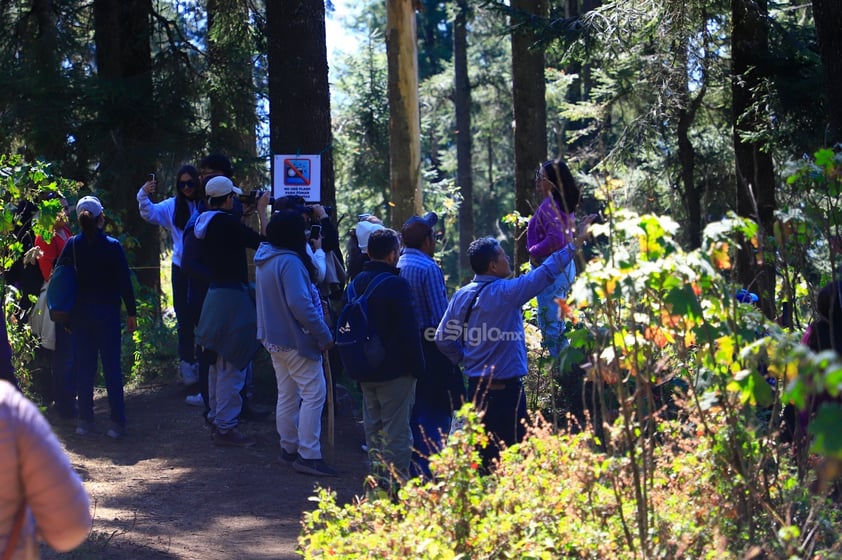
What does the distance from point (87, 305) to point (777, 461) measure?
6474mm

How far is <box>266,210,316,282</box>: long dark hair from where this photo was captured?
787cm

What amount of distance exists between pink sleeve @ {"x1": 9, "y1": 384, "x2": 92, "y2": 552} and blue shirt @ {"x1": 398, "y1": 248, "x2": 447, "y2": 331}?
15.2 feet

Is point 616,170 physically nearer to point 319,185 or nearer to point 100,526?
point 319,185

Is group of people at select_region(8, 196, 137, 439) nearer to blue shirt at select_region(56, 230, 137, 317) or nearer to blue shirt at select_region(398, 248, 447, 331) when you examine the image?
blue shirt at select_region(56, 230, 137, 317)

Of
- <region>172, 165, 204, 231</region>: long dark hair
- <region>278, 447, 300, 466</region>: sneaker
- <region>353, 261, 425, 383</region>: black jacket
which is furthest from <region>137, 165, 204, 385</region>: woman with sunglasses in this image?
<region>353, 261, 425, 383</region>: black jacket

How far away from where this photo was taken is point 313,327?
25.9 ft

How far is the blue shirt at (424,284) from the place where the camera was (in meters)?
7.70

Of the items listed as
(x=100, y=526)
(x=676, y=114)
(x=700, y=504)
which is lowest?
(x=100, y=526)

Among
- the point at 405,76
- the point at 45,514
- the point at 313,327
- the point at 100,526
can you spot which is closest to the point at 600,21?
the point at 405,76

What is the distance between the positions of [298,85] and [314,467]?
4.10m

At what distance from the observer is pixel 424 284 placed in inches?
304

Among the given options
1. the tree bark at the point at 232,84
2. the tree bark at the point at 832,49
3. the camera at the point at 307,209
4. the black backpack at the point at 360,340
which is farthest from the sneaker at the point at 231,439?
the tree bark at the point at 232,84

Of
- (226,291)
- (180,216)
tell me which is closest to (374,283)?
(226,291)

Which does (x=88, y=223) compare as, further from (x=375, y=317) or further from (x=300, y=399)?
(x=375, y=317)
